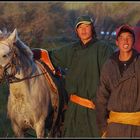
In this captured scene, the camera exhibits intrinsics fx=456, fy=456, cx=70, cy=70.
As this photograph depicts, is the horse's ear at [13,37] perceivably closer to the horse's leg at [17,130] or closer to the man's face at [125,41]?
the horse's leg at [17,130]

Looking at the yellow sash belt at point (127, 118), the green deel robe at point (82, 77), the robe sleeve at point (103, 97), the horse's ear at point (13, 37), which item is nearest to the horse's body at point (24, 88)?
the horse's ear at point (13, 37)

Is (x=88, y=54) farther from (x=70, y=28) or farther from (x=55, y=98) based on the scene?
(x=70, y=28)

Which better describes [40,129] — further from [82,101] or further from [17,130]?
[82,101]

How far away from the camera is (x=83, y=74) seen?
5.89 meters

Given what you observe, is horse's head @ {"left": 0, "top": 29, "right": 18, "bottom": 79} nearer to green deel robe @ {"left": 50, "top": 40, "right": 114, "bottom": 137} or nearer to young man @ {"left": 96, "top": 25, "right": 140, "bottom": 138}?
green deel robe @ {"left": 50, "top": 40, "right": 114, "bottom": 137}

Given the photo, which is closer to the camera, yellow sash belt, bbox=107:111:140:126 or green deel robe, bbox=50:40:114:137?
yellow sash belt, bbox=107:111:140:126

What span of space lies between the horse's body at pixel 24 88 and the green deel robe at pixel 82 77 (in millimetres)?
347

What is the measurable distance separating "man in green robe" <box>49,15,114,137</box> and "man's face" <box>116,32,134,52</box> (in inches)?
44.7

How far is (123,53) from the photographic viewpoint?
4621 mm

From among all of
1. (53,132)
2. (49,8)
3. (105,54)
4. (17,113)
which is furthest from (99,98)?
(49,8)

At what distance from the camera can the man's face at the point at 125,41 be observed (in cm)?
458

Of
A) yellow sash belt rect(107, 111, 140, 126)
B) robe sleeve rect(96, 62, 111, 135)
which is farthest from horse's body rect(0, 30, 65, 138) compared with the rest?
yellow sash belt rect(107, 111, 140, 126)

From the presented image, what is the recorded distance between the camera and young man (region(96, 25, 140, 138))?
4.52 meters

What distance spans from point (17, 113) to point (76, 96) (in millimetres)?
806
